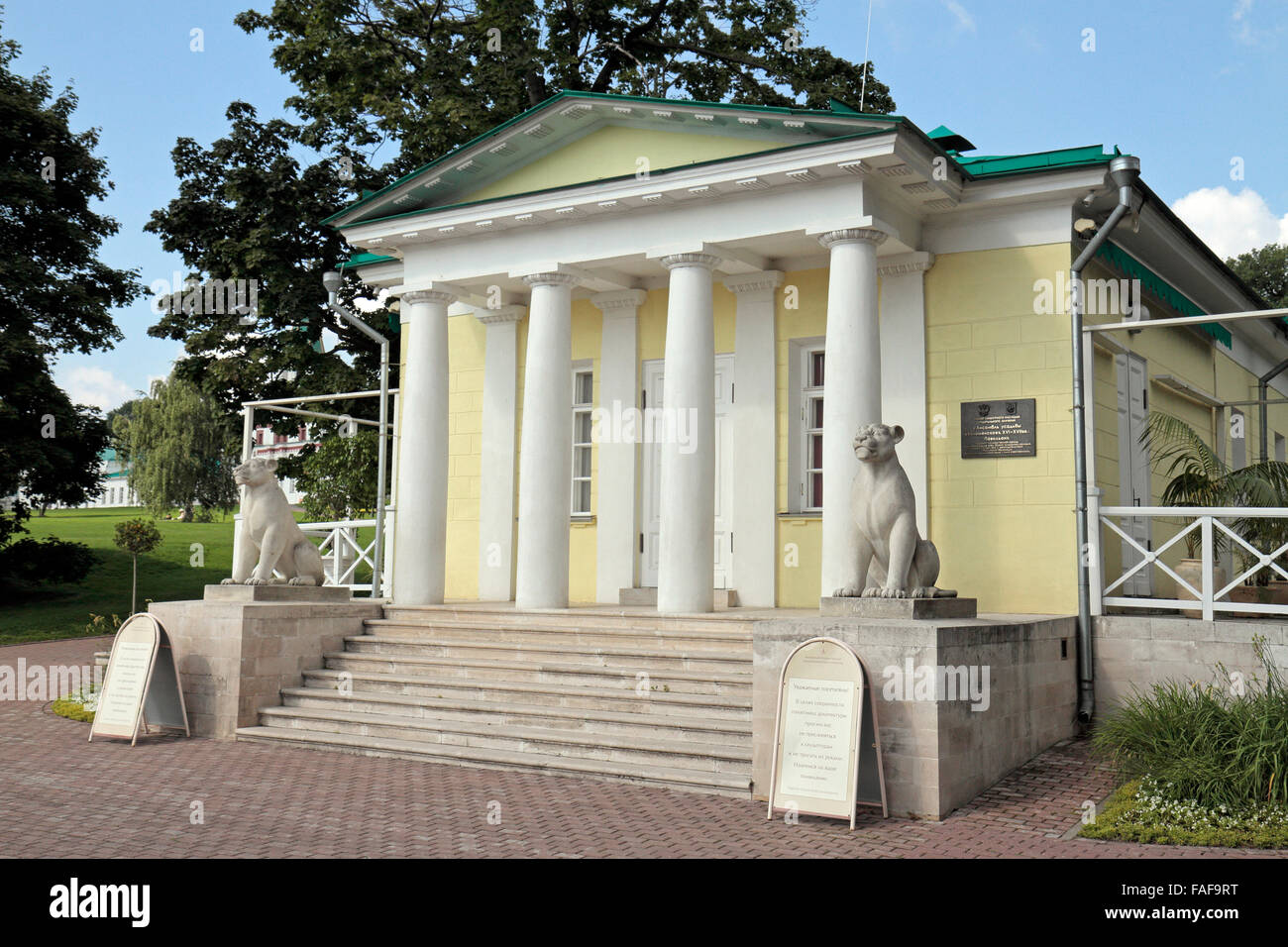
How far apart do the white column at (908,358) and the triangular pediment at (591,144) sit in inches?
71.3

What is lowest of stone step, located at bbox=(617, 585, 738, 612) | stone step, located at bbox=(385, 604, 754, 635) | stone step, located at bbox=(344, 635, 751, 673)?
stone step, located at bbox=(344, 635, 751, 673)

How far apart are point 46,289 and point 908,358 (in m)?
19.4

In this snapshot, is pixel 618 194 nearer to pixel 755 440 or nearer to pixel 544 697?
pixel 755 440

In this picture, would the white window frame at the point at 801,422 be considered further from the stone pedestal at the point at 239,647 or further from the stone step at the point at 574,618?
the stone pedestal at the point at 239,647

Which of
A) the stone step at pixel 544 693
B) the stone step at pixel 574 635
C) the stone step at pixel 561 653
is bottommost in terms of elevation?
the stone step at pixel 544 693

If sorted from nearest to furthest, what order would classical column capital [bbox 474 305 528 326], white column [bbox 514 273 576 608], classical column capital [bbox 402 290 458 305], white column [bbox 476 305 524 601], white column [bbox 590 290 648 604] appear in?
white column [bbox 514 273 576 608]
classical column capital [bbox 402 290 458 305]
white column [bbox 590 290 648 604]
white column [bbox 476 305 524 601]
classical column capital [bbox 474 305 528 326]

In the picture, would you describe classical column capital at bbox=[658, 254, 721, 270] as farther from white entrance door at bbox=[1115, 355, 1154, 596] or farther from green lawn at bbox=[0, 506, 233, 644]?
green lawn at bbox=[0, 506, 233, 644]

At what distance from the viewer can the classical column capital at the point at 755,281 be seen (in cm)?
1306

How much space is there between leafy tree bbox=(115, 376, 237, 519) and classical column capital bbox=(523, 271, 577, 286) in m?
31.4

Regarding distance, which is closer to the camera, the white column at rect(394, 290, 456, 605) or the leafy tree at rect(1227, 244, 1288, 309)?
the white column at rect(394, 290, 456, 605)

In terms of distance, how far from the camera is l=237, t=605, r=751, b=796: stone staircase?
8656 mm

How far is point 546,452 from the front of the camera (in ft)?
40.7

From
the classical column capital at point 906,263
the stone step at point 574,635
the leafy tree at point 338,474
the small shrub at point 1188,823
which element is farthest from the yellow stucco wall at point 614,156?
the leafy tree at point 338,474

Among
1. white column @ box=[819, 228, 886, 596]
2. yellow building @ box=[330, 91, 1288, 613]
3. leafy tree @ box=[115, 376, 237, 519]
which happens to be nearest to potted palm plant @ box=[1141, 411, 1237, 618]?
yellow building @ box=[330, 91, 1288, 613]
